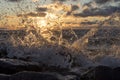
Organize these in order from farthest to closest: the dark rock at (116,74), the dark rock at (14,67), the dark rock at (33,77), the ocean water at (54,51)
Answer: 1. the ocean water at (54,51)
2. the dark rock at (14,67)
3. the dark rock at (116,74)
4. the dark rock at (33,77)

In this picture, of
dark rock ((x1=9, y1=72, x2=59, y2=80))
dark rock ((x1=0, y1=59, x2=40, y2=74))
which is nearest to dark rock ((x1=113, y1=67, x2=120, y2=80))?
dark rock ((x1=9, y1=72, x2=59, y2=80))

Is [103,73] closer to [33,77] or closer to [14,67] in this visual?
[33,77]

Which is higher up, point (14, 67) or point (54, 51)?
point (14, 67)

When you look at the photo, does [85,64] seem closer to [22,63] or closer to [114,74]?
[22,63]

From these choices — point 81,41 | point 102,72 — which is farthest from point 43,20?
point 102,72

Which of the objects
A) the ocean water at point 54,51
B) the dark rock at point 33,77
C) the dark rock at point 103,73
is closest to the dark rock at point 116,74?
the dark rock at point 103,73

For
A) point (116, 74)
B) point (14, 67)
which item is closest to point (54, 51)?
point (14, 67)

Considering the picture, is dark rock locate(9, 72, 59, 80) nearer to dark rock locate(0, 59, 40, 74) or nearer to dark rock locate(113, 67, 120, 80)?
dark rock locate(113, 67, 120, 80)

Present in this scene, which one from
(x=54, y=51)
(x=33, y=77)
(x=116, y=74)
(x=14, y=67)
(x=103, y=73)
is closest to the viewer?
(x=33, y=77)

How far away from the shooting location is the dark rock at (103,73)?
11125 mm

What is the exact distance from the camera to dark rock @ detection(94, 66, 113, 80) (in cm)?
1112

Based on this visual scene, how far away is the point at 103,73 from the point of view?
36.9 feet

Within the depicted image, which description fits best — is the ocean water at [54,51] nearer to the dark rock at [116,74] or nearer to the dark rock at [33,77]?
the dark rock at [116,74]

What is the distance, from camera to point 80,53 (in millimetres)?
19016
